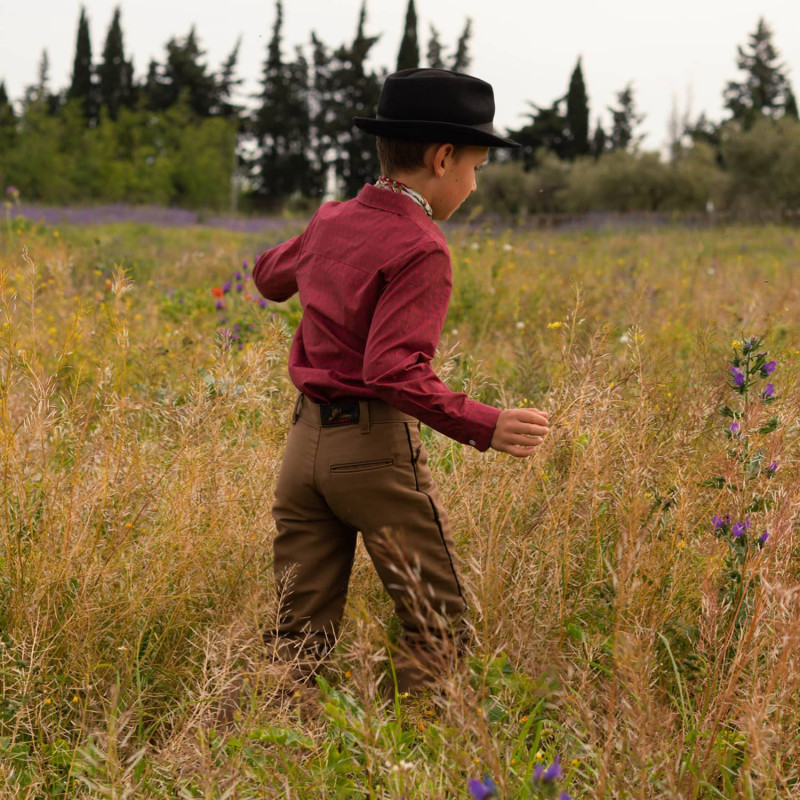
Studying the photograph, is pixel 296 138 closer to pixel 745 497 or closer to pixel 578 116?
pixel 578 116

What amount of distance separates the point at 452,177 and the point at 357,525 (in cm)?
88

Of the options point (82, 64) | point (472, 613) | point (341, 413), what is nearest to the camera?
point (341, 413)

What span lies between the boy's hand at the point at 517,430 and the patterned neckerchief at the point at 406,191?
0.57 meters

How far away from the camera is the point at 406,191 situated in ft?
6.53

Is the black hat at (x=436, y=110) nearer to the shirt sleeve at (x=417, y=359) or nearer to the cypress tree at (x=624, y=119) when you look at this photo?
the shirt sleeve at (x=417, y=359)

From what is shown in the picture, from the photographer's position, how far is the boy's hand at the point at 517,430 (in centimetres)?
175

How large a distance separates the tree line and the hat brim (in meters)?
20.3

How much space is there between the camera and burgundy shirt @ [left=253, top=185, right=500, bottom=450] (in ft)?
5.78

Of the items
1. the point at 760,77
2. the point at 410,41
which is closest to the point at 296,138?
the point at 410,41

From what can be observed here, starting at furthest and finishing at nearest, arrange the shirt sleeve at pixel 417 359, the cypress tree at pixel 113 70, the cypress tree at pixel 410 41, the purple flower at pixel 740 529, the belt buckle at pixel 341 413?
the cypress tree at pixel 113 70 < the cypress tree at pixel 410 41 < the belt buckle at pixel 341 413 < the purple flower at pixel 740 529 < the shirt sleeve at pixel 417 359

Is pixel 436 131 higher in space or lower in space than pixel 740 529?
higher

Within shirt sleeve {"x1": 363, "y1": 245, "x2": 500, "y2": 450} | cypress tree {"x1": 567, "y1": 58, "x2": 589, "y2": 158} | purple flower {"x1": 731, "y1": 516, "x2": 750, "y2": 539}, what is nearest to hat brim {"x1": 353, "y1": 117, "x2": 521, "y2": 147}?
shirt sleeve {"x1": 363, "y1": 245, "x2": 500, "y2": 450}

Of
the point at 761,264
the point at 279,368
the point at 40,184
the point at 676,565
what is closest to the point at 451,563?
the point at 676,565

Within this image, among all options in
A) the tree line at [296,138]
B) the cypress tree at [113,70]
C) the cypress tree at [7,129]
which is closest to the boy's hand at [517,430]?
the tree line at [296,138]
